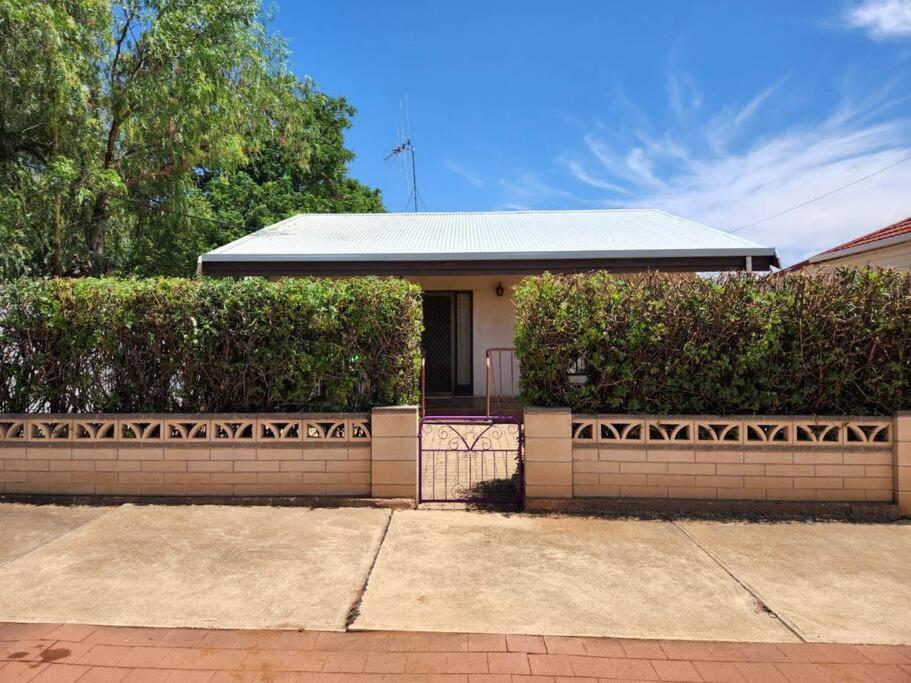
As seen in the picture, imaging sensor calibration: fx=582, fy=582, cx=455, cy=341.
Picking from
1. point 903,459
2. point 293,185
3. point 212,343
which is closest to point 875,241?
point 903,459

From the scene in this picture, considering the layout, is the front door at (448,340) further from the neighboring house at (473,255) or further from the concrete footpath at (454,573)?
the concrete footpath at (454,573)

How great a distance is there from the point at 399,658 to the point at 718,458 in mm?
3512

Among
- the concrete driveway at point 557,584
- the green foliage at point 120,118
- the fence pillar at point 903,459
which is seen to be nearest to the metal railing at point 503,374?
the concrete driveway at point 557,584

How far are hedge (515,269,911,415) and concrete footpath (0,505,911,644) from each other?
1094 mm

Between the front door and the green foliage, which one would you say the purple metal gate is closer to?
the front door

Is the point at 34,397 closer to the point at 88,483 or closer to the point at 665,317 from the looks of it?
the point at 88,483

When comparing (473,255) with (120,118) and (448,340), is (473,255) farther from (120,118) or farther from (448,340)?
(120,118)

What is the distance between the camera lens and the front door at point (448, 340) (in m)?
11.2

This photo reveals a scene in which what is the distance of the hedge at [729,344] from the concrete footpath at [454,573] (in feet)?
3.59

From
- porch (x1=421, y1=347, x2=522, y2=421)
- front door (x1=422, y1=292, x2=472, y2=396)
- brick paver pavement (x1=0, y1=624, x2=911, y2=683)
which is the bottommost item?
brick paver pavement (x1=0, y1=624, x2=911, y2=683)

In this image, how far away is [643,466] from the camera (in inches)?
206

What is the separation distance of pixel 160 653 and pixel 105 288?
12.1 ft

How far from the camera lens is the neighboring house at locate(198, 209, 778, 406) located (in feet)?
30.1

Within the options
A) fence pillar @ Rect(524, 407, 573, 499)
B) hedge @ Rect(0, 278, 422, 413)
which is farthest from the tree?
fence pillar @ Rect(524, 407, 573, 499)
